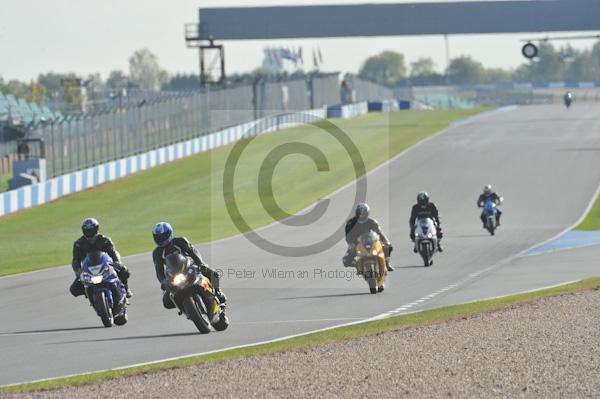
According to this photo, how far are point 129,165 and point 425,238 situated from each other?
95.3ft

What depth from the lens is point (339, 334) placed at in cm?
1680

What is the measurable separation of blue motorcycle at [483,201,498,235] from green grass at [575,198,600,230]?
3514 mm

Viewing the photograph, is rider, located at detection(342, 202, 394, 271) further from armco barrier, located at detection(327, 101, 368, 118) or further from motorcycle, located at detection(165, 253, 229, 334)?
armco barrier, located at detection(327, 101, 368, 118)

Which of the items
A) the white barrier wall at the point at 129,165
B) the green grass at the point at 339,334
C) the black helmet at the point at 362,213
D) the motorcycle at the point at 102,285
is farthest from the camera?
the white barrier wall at the point at 129,165

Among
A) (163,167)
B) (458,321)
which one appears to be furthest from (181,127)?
(458,321)

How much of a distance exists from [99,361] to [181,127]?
47.4 meters

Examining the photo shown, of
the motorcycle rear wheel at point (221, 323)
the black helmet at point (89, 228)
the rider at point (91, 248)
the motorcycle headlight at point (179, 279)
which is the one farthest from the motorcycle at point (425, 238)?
the motorcycle headlight at point (179, 279)

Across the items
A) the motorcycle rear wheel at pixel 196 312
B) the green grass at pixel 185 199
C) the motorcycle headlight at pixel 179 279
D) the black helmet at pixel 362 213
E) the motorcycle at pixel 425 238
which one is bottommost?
the green grass at pixel 185 199

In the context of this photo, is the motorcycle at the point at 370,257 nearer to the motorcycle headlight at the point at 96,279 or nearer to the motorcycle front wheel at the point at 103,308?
the motorcycle front wheel at the point at 103,308

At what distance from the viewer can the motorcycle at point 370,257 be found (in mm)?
22094

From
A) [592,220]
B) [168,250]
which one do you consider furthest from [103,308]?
[592,220]

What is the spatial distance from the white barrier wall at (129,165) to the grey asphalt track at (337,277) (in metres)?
9.10

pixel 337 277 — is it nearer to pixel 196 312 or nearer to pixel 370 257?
pixel 370 257

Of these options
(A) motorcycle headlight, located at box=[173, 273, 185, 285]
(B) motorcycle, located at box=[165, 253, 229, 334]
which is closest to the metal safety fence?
(B) motorcycle, located at box=[165, 253, 229, 334]
